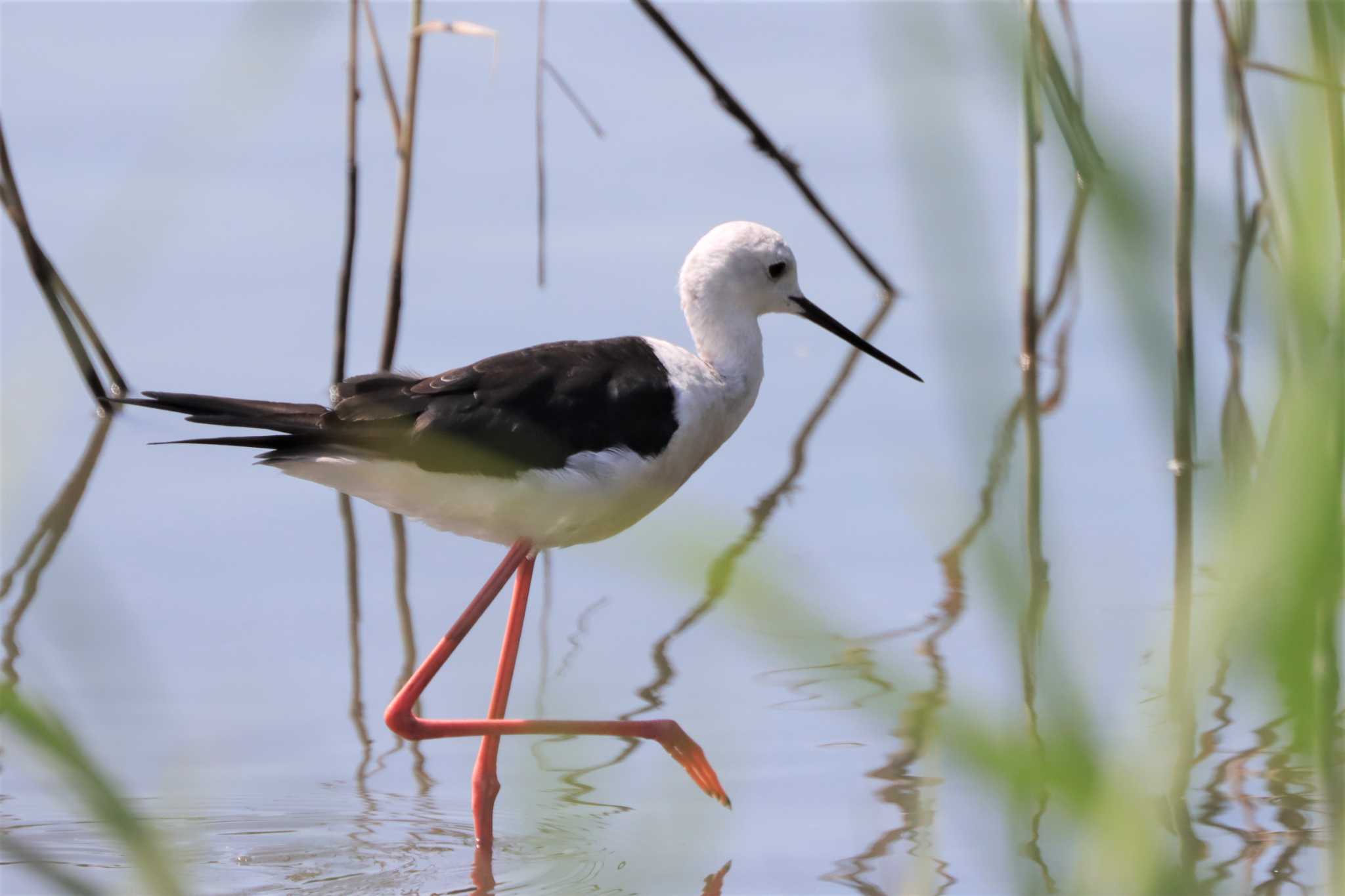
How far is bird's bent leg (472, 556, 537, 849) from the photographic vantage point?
3648 mm

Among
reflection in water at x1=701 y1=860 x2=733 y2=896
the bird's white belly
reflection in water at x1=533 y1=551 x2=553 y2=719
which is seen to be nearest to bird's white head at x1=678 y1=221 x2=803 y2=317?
the bird's white belly

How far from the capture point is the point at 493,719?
12.4 ft

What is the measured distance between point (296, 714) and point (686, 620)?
109 cm

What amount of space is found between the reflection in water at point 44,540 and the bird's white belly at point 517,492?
2.52 feet

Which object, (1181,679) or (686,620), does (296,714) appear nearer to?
(686,620)

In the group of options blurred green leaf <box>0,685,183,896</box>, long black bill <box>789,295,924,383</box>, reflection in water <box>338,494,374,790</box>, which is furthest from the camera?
long black bill <box>789,295,924,383</box>

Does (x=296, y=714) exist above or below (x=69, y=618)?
below

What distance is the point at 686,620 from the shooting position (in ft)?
15.6

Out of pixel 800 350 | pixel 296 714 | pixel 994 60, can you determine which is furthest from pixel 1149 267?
pixel 800 350

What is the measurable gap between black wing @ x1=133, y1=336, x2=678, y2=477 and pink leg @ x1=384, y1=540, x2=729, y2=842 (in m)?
0.31

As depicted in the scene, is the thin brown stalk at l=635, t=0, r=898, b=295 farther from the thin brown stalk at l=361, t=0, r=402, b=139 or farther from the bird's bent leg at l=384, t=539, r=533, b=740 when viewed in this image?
the bird's bent leg at l=384, t=539, r=533, b=740

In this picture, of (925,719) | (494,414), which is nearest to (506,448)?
(494,414)

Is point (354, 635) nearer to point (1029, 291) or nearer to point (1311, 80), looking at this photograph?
point (1029, 291)

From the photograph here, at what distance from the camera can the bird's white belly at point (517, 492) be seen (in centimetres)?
369
